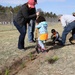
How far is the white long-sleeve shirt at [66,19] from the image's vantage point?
418 inches

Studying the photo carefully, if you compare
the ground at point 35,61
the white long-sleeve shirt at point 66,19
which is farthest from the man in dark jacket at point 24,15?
the white long-sleeve shirt at point 66,19

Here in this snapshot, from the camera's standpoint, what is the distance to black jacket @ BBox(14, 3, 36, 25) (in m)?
9.42

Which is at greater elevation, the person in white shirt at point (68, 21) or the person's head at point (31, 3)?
the person's head at point (31, 3)

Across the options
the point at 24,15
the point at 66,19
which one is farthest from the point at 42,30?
the point at 66,19

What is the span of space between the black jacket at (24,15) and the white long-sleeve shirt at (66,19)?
4.46 feet

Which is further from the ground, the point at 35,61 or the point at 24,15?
the point at 24,15

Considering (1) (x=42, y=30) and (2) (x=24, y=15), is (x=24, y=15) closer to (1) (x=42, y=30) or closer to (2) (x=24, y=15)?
(2) (x=24, y=15)

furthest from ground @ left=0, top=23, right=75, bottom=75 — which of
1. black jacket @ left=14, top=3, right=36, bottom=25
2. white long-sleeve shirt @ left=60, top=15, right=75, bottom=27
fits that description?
black jacket @ left=14, top=3, right=36, bottom=25

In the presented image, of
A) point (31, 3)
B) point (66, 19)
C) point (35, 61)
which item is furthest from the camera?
point (66, 19)

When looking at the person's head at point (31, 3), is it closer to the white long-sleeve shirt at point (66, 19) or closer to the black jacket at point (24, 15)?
the black jacket at point (24, 15)

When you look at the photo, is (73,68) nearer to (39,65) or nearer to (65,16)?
(39,65)

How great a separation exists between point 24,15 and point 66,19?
2018 mm

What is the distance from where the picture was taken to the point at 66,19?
10.7 metres

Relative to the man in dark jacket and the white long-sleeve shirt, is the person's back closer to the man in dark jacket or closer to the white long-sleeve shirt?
the man in dark jacket
